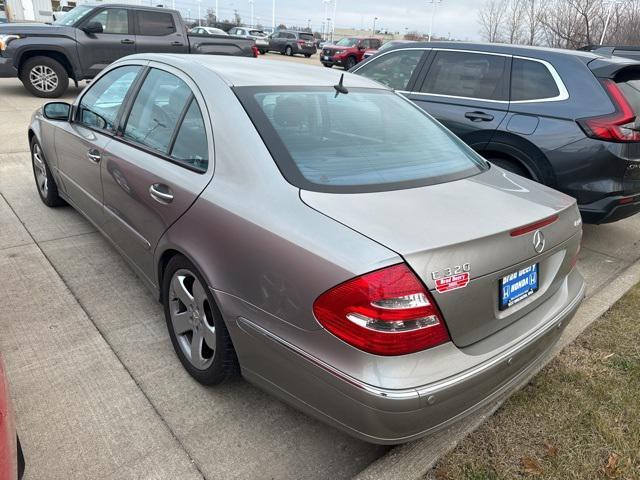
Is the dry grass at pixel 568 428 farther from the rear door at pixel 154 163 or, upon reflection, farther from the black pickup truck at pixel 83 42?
the black pickup truck at pixel 83 42

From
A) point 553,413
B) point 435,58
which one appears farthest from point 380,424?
point 435,58

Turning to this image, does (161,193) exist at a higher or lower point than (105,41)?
lower

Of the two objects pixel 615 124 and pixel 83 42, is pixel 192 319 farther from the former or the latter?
pixel 83 42

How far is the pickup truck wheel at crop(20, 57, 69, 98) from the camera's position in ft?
32.6

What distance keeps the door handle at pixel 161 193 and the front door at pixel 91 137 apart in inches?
33.0

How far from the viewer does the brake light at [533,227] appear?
1957 mm

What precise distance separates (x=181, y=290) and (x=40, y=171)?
3.13 meters

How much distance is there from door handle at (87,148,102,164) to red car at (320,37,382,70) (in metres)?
24.8

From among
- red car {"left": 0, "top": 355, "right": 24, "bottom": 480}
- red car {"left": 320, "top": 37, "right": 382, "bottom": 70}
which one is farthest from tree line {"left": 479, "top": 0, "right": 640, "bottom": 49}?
red car {"left": 0, "top": 355, "right": 24, "bottom": 480}

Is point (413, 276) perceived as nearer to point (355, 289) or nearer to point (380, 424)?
point (355, 289)

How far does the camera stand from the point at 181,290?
253 centimetres

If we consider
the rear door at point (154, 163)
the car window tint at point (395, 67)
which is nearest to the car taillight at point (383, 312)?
the rear door at point (154, 163)

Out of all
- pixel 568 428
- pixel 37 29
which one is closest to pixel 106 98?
pixel 568 428

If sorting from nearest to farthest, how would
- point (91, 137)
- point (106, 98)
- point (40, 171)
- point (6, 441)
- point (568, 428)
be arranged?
point (6, 441), point (568, 428), point (91, 137), point (106, 98), point (40, 171)
